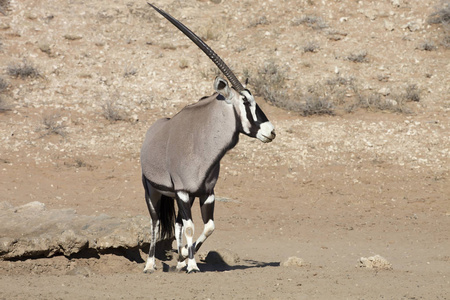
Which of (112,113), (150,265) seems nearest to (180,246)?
(150,265)

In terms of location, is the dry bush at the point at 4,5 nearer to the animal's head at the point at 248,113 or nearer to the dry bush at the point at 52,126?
the dry bush at the point at 52,126

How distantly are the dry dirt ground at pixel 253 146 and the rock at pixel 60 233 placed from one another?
191 millimetres

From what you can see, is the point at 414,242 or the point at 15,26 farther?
the point at 15,26

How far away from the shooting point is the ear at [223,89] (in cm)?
742

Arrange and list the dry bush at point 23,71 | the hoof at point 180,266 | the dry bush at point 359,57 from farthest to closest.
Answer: the dry bush at point 359,57, the dry bush at point 23,71, the hoof at point 180,266

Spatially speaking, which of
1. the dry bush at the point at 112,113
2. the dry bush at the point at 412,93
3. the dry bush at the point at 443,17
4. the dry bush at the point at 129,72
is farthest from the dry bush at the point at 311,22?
the dry bush at the point at 112,113

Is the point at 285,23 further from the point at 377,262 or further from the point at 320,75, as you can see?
the point at 377,262

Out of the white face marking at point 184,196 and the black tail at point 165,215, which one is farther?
the black tail at point 165,215

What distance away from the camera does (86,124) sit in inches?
640

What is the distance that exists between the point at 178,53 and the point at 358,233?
32.8 ft

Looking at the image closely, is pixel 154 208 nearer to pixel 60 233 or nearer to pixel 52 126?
pixel 60 233

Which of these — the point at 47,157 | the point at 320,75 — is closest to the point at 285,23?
the point at 320,75

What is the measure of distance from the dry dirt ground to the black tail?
47 cm

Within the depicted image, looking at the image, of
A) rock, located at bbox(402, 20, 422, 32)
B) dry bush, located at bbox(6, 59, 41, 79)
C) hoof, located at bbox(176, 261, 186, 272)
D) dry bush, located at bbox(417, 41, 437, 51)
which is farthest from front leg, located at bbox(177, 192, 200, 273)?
rock, located at bbox(402, 20, 422, 32)
